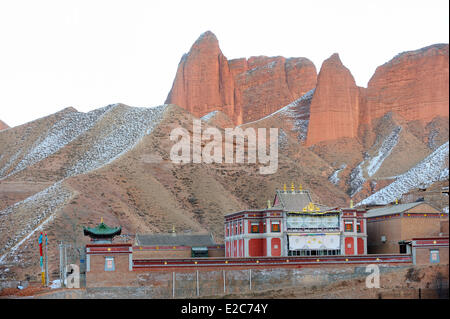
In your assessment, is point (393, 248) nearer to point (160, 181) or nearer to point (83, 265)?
point (83, 265)

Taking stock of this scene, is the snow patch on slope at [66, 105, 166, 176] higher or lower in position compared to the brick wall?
higher

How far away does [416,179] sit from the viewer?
165 meters

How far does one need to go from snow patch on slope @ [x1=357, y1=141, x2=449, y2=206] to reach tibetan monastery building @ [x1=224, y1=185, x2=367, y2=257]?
6690 cm

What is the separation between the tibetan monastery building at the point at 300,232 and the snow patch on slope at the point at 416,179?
219ft

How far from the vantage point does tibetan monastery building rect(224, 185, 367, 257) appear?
85.5 metres

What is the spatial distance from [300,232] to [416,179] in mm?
84161

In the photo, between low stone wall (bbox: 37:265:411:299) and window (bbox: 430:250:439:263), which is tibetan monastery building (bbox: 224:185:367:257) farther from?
window (bbox: 430:250:439:263)

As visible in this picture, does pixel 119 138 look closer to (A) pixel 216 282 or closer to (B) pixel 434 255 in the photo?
(A) pixel 216 282

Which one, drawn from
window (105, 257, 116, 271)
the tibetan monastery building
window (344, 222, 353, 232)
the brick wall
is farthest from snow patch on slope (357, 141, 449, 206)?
window (105, 257, 116, 271)

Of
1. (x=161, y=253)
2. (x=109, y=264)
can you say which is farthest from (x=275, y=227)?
(x=109, y=264)
